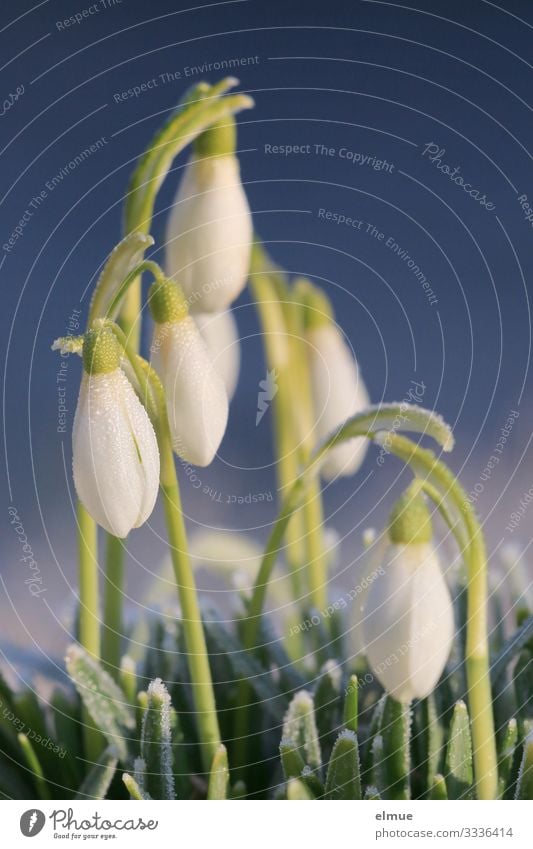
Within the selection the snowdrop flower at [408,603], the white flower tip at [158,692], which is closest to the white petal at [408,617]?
the snowdrop flower at [408,603]

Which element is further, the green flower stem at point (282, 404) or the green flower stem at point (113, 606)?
the green flower stem at point (282, 404)

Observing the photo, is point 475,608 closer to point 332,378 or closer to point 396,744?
point 396,744

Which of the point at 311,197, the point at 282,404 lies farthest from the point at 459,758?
the point at 311,197

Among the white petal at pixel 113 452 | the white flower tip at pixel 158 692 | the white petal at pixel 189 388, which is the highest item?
the white petal at pixel 189 388

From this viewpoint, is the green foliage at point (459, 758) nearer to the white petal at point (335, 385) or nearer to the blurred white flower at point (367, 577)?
the blurred white flower at point (367, 577)

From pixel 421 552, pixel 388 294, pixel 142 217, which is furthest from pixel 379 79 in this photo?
pixel 421 552

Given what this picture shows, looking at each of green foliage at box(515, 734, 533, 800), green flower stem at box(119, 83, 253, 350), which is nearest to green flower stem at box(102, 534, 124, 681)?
green flower stem at box(119, 83, 253, 350)
